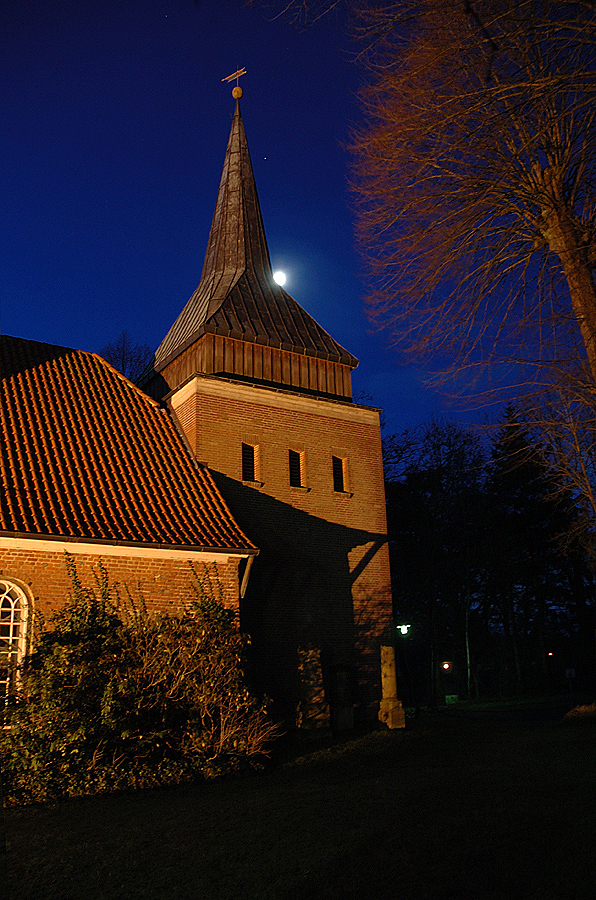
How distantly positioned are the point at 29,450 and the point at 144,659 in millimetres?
5283

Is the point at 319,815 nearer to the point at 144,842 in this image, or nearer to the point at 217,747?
the point at 144,842

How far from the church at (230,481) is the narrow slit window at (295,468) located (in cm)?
8

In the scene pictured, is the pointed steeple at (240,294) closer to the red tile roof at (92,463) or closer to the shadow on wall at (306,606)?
the red tile roof at (92,463)

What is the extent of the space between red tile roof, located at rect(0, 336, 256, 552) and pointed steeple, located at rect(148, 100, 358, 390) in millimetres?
3984

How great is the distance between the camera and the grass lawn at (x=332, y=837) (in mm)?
5434

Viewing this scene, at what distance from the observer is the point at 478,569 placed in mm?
37562

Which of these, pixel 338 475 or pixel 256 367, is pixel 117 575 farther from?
pixel 256 367

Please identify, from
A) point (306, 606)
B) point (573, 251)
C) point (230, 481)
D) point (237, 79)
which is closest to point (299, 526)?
point (306, 606)

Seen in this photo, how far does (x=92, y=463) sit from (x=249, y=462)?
5254 mm

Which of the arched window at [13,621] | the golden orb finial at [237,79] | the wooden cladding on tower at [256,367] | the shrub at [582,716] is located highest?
the golden orb finial at [237,79]

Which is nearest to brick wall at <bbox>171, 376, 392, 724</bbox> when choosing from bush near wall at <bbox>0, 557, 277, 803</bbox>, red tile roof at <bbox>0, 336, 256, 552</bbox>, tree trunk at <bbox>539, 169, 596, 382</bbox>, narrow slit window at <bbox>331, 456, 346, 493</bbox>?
narrow slit window at <bbox>331, 456, 346, 493</bbox>

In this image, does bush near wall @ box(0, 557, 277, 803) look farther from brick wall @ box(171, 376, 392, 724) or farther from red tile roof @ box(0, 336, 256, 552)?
brick wall @ box(171, 376, 392, 724)

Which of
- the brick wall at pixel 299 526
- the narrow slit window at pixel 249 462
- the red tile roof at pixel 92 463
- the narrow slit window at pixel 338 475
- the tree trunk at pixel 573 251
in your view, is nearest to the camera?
the tree trunk at pixel 573 251

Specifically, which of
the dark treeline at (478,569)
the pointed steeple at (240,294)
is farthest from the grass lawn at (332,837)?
the dark treeline at (478,569)
